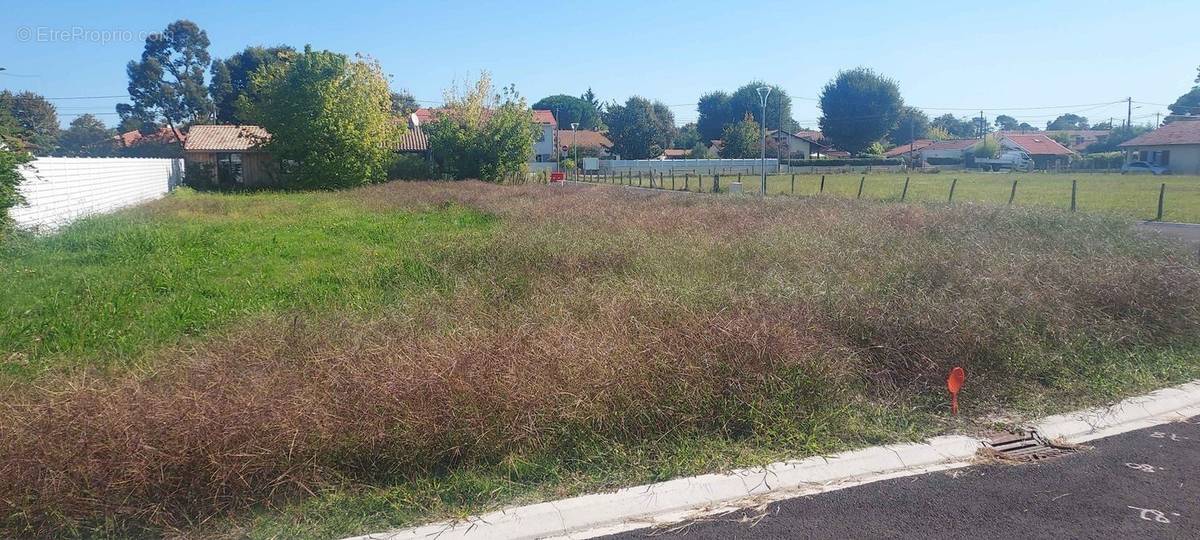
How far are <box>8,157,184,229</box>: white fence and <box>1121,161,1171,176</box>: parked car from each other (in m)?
54.0

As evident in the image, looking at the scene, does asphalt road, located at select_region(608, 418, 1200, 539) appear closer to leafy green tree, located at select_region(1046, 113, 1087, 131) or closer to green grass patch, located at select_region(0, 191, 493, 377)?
green grass patch, located at select_region(0, 191, 493, 377)

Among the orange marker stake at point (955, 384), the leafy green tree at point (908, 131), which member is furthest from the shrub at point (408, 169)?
the leafy green tree at point (908, 131)

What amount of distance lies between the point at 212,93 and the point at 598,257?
A: 194ft

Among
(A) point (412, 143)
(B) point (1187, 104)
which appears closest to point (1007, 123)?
(B) point (1187, 104)

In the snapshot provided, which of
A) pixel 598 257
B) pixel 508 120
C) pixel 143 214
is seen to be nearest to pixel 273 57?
pixel 508 120

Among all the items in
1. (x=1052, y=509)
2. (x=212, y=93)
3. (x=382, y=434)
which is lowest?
(x=1052, y=509)

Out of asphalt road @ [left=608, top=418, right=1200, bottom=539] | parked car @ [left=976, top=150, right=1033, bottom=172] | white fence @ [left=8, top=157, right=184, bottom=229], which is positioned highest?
parked car @ [left=976, top=150, right=1033, bottom=172]

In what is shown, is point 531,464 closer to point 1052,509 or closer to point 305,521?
point 305,521

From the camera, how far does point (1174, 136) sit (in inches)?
1969

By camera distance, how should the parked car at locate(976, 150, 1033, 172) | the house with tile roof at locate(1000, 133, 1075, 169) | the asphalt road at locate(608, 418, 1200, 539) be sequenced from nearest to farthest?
the asphalt road at locate(608, 418, 1200, 539)
the parked car at locate(976, 150, 1033, 172)
the house with tile roof at locate(1000, 133, 1075, 169)

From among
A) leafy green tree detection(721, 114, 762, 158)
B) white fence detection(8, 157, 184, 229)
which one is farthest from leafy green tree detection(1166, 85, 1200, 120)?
white fence detection(8, 157, 184, 229)

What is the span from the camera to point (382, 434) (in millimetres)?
4359

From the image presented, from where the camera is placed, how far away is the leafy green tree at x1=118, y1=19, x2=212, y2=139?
56031 mm

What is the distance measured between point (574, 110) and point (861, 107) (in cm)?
4880
